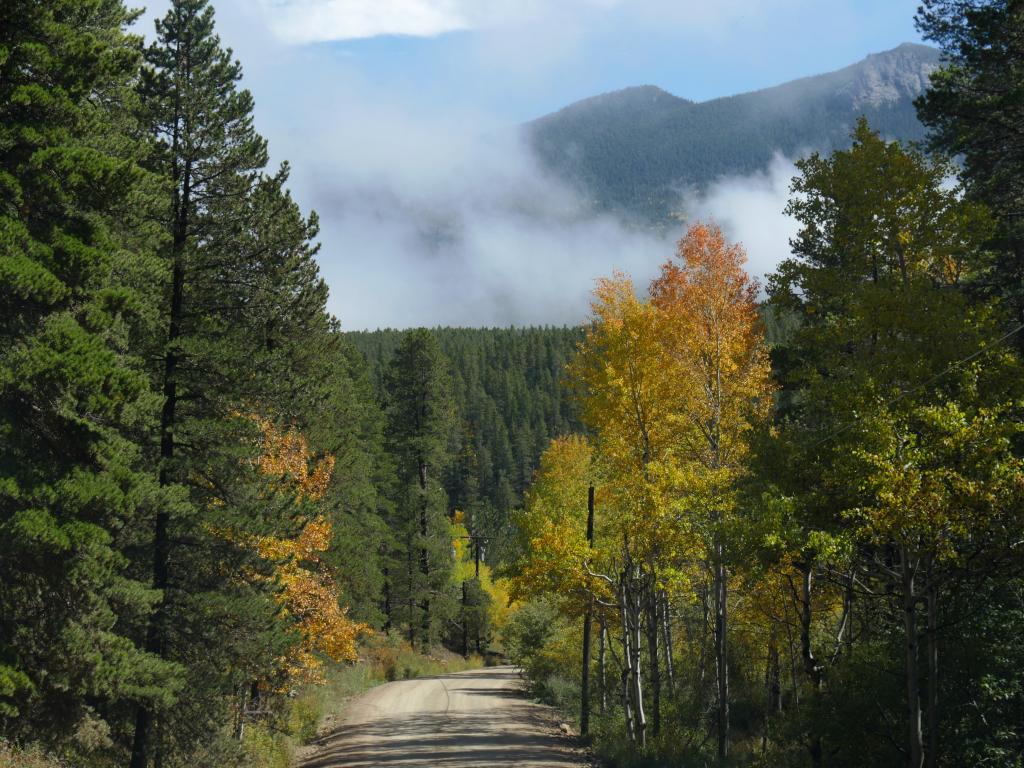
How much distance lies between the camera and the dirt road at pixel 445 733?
64.4ft

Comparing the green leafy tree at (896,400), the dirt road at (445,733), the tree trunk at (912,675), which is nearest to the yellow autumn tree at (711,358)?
the green leafy tree at (896,400)

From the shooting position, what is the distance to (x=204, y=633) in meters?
15.1

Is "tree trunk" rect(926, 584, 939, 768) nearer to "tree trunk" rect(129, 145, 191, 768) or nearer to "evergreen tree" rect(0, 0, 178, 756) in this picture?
"evergreen tree" rect(0, 0, 178, 756)

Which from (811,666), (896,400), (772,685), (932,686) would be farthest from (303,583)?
(896,400)

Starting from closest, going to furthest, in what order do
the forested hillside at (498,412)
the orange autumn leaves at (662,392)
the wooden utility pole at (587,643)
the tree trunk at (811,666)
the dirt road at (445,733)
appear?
the tree trunk at (811,666) → the orange autumn leaves at (662,392) → the dirt road at (445,733) → the wooden utility pole at (587,643) → the forested hillside at (498,412)

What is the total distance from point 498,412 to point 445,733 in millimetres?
120586

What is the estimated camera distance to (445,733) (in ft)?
78.0

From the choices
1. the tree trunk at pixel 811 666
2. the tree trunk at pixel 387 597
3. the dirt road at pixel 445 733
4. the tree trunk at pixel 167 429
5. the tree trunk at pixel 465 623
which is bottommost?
the tree trunk at pixel 465 623

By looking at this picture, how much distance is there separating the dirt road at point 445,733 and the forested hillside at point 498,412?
67.7 metres

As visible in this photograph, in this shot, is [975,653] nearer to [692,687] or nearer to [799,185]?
[799,185]

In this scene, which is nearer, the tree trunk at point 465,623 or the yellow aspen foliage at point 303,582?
the yellow aspen foliage at point 303,582

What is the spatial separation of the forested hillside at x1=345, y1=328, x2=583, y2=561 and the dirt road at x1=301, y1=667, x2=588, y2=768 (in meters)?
67.7

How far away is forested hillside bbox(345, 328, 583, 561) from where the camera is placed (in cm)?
12000

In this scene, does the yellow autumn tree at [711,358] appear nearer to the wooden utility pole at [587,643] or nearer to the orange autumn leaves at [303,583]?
the wooden utility pole at [587,643]
